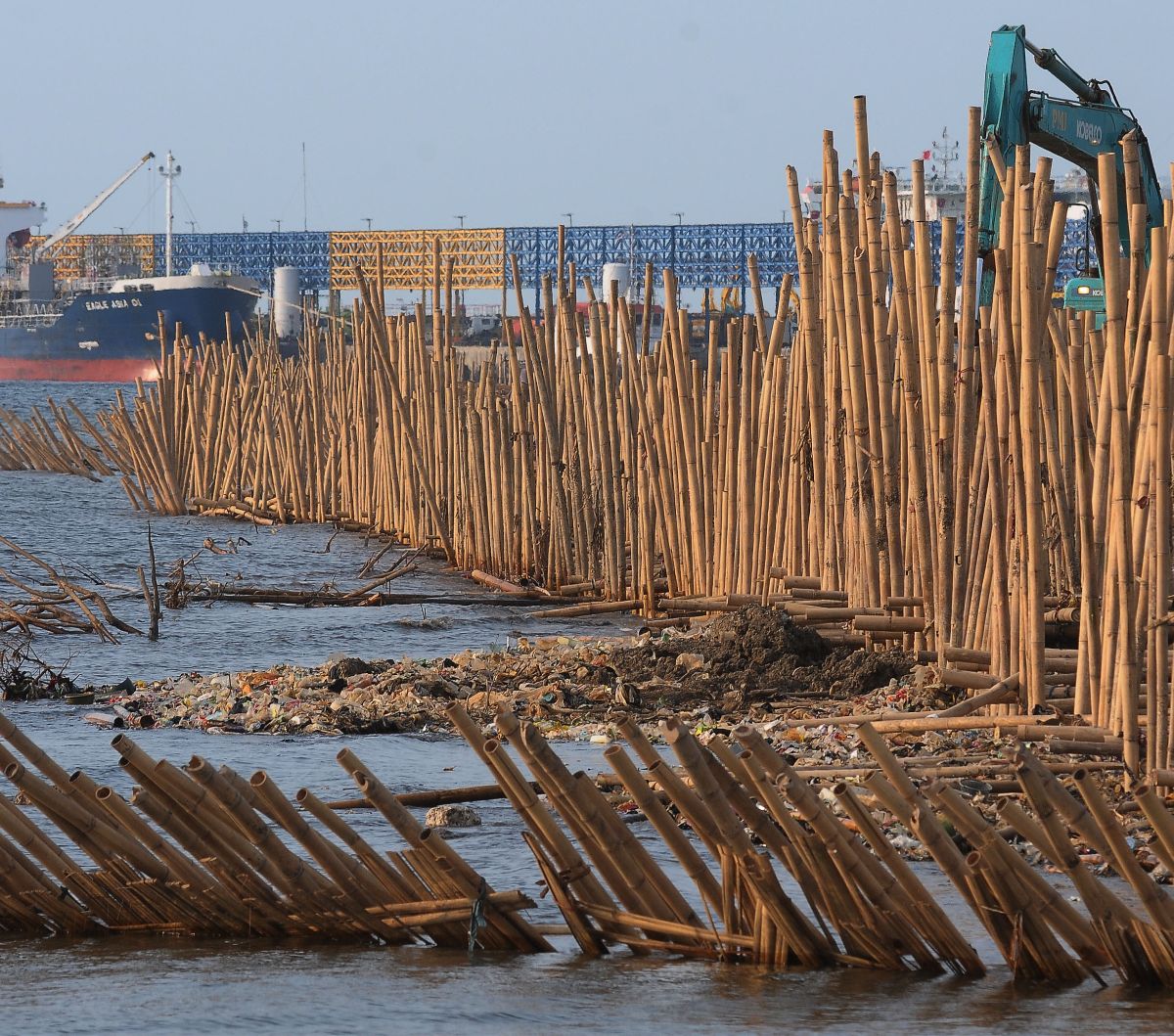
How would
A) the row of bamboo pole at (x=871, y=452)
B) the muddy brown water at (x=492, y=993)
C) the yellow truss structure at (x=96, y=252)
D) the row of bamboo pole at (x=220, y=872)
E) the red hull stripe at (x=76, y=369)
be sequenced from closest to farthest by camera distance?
1. the muddy brown water at (x=492, y=993)
2. the row of bamboo pole at (x=220, y=872)
3. the row of bamboo pole at (x=871, y=452)
4. the red hull stripe at (x=76, y=369)
5. the yellow truss structure at (x=96, y=252)

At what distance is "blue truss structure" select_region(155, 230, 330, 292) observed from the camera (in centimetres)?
10362

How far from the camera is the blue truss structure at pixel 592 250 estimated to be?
95500 mm

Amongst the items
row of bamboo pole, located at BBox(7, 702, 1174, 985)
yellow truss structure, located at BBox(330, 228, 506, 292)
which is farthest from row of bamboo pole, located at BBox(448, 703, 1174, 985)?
yellow truss structure, located at BBox(330, 228, 506, 292)

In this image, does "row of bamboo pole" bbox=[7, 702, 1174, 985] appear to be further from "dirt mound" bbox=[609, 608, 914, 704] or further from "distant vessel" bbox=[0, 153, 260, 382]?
"distant vessel" bbox=[0, 153, 260, 382]

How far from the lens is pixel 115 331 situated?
237 feet

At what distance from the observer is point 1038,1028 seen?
413 centimetres

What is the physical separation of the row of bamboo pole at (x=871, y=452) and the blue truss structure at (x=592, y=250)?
76423 mm

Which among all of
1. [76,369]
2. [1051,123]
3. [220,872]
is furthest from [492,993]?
[76,369]

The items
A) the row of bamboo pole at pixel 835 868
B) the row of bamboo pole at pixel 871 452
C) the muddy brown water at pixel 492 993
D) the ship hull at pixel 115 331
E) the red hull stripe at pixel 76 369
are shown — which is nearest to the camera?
the row of bamboo pole at pixel 835 868

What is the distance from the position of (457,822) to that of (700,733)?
1409 millimetres

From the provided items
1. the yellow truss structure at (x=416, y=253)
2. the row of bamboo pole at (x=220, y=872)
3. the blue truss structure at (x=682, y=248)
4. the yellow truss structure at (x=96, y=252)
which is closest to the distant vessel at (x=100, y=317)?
the yellow truss structure at (x=96, y=252)

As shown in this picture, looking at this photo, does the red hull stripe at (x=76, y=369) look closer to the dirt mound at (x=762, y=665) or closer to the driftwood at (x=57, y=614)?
the driftwood at (x=57, y=614)

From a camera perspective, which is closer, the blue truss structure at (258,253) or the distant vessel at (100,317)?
the distant vessel at (100,317)

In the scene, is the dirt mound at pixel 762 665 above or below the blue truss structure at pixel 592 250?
below
